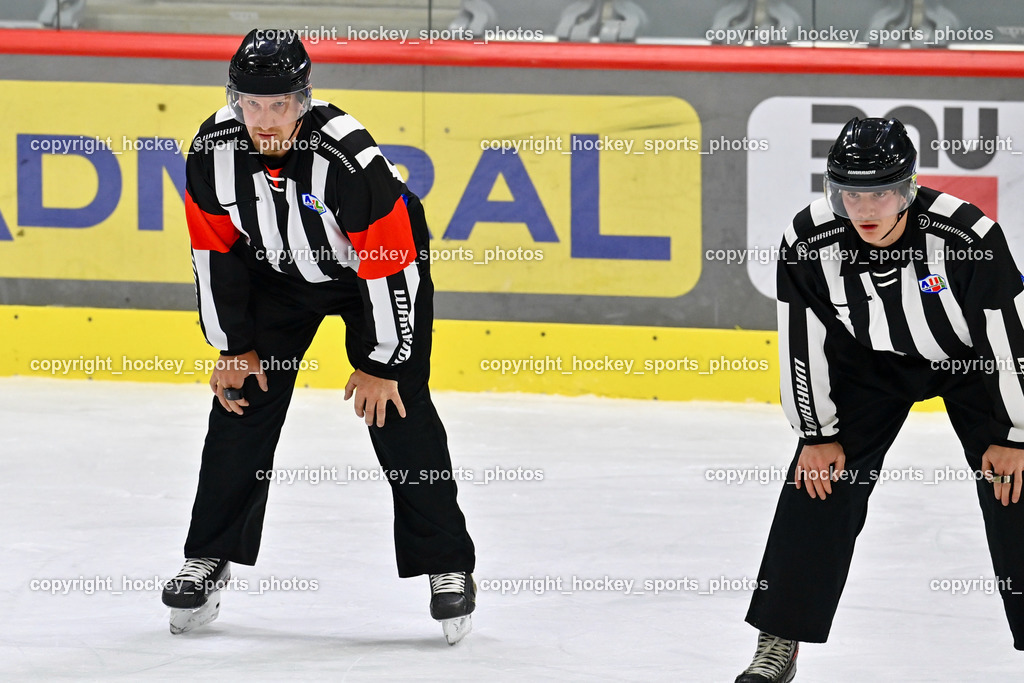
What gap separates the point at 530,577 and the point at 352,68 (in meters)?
3.22

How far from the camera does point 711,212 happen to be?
19.1 feet

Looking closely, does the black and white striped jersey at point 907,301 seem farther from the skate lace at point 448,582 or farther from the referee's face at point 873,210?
the skate lace at point 448,582

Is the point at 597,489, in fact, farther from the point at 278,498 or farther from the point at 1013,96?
the point at 1013,96

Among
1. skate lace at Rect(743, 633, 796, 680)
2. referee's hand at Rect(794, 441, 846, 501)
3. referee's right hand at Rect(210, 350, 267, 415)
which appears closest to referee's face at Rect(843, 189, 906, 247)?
referee's hand at Rect(794, 441, 846, 501)

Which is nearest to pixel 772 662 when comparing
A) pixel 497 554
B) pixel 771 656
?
pixel 771 656

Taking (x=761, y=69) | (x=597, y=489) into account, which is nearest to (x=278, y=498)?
(x=597, y=489)

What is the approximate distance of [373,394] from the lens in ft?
9.49

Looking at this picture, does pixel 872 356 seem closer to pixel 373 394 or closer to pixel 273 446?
pixel 373 394

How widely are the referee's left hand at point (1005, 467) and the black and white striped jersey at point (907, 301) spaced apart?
2cm

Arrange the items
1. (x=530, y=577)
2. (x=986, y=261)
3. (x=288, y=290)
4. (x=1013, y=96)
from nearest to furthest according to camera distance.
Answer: (x=986, y=261)
(x=288, y=290)
(x=530, y=577)
(x=1013, y=96)

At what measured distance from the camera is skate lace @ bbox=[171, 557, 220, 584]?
2969 millimetres

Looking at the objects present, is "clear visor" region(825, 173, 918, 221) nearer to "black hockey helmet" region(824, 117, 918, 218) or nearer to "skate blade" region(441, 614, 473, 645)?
"black hockey helmet" region(824, 117, 918, 218)

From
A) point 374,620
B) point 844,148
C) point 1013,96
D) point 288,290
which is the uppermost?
point 1013,96

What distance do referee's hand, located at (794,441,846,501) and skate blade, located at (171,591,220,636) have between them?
4.62 ft
